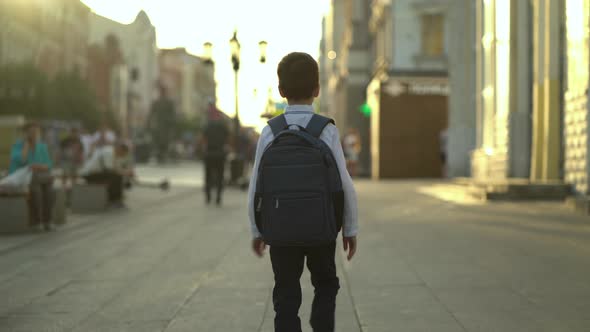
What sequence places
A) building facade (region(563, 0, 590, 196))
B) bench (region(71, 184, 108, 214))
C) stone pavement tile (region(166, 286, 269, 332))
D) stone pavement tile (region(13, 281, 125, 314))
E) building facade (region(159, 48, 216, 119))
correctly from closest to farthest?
1. stone pavement tile (region(166, 286, 269, 332))
2. stone pavement tile (region(13, 281, 125, 314))
3. building facade (region(563, 0, 590, 196))
4. bench (region(71, 184, 108, 214))
5. building facade (region(159, 48, 216, 119))

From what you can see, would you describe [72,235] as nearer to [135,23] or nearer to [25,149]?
[25,149]

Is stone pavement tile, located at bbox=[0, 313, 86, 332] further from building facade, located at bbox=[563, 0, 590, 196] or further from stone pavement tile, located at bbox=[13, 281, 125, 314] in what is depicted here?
building facade, located at bbox=[563, 0, 590, 196]

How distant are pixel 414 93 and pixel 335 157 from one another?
2708cm

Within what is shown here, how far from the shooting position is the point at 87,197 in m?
14.5

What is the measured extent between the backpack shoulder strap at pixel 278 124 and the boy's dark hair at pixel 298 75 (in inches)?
5.0

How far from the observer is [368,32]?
40.0 metres

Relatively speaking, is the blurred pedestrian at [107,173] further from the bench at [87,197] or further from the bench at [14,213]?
the bench at [14,213]

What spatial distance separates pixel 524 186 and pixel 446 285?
9151 mm

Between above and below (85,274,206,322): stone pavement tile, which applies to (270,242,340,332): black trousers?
above

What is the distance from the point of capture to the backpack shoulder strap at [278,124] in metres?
3.62

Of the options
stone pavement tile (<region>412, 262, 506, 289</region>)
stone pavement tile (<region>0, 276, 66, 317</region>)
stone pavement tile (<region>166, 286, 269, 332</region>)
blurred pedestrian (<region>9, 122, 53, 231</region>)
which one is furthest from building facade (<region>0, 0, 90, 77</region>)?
stone pavement tile (<region>166, 286, 269, 332</region>)

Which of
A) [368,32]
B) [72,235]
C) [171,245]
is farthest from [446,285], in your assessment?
[368,32]

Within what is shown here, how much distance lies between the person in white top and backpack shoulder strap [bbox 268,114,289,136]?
0.08 feet

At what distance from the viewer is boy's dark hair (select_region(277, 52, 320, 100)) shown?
370 cm
